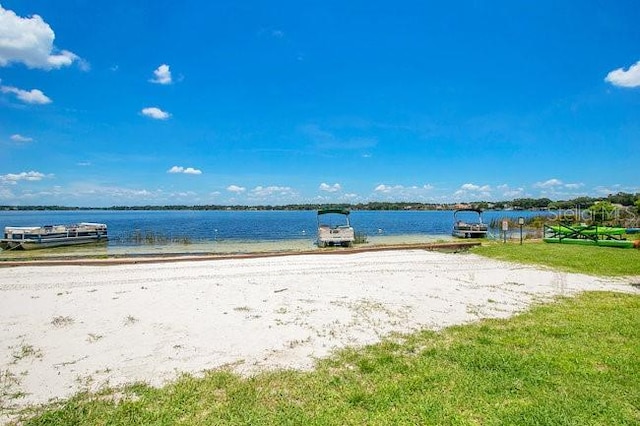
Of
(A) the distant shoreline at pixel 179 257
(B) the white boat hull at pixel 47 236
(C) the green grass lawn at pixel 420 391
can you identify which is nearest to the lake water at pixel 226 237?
(B) the white boat hull at pixel 47 236

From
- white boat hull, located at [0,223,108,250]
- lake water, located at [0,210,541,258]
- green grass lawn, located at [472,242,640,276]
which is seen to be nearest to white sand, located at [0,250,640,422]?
green grass lawn, located at [472,242,640,276]

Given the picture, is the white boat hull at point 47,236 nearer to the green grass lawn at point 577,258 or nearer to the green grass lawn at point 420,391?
the green grass lawn at point 420,391

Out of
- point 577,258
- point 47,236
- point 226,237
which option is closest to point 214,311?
point 577,258

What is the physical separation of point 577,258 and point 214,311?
1449 centimetres

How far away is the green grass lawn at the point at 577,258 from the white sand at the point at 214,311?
1.44 m

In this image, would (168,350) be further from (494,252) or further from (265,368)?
(494,252)

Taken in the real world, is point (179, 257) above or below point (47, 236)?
below

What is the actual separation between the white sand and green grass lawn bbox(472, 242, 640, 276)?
1441 mm

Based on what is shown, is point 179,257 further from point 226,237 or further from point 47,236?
point 226,237

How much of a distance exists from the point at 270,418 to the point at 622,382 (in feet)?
13.8

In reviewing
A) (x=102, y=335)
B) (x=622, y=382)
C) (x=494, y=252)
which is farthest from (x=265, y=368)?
(x=494, y=252)

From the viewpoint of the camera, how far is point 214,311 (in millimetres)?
8156

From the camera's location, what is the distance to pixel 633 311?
7.93 meters

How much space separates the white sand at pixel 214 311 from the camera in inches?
212
